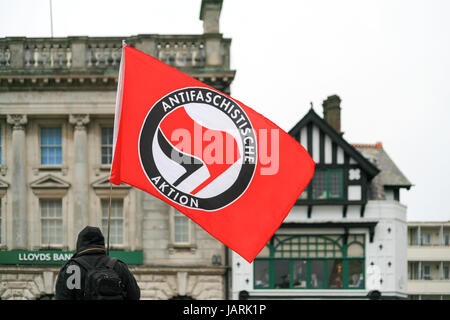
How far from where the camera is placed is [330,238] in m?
33.7

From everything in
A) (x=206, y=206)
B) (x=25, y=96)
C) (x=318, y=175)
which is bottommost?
(x=206, y=206)

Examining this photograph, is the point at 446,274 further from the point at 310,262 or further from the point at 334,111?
the point at 310,262

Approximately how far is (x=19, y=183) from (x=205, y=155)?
2474cm

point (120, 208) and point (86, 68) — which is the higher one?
point (86, 68)

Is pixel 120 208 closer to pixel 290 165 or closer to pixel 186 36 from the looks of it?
pixel 186 36

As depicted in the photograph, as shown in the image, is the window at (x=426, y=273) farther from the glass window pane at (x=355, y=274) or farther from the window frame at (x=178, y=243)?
the window frame at (x=178, y=243)

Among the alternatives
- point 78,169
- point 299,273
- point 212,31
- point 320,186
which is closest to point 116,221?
point 78,169

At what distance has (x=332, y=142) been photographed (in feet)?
110

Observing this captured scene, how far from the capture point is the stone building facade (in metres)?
32.1

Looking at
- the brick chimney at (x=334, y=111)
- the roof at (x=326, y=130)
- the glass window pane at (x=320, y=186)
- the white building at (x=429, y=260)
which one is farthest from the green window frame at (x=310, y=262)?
the white building at (x=429, y=260)
